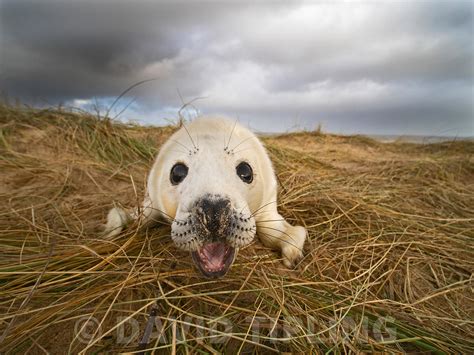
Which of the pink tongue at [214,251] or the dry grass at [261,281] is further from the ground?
the pink tongue at [214,251]

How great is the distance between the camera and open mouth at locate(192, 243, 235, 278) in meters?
1.81

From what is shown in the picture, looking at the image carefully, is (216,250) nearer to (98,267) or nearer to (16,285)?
(98,267)

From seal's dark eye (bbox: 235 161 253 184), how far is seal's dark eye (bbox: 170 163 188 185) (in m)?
0.37

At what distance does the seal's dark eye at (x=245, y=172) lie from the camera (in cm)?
220

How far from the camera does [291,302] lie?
174 centimetres

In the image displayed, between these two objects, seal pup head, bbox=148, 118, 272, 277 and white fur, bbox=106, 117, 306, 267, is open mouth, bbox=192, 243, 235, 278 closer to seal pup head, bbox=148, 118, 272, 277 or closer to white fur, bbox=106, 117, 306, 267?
seal pup head, bbox=148, 118, 272, 277

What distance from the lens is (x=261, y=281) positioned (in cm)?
189

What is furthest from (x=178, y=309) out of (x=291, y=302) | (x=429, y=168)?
(x=429, y=168)

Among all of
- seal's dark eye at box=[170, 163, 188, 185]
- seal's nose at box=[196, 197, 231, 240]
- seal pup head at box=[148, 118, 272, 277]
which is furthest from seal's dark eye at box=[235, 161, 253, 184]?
seal's nose at box=[196, 197, 231, 240]

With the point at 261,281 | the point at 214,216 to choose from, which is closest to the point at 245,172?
the point at 214,216

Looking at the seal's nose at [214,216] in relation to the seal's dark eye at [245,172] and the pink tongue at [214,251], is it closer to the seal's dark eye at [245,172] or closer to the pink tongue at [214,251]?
the pink tongue at [214,251]

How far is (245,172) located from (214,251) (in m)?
0.64

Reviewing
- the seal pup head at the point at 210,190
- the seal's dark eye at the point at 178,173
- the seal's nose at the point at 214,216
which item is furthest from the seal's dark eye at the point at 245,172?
the seal's nose at the point at 214,216

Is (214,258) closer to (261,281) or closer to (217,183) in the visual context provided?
(261,281)
